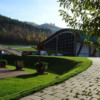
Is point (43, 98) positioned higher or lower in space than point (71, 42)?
lower

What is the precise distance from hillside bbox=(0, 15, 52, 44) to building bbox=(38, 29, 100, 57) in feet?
223

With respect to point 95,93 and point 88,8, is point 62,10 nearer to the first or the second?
point 88,8

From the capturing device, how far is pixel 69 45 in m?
47.3

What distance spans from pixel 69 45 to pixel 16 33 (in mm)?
90632

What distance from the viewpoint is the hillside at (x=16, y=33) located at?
112188 mm

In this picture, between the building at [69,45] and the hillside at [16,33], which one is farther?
the hillside at [16,33]

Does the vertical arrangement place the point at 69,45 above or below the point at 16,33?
below

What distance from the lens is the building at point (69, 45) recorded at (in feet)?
149

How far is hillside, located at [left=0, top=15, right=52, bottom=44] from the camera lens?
A: 112 metres

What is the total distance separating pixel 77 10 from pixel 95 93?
3.49 meters

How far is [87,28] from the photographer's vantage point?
3.90m

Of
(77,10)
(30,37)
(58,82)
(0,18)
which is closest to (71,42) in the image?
(58,82)

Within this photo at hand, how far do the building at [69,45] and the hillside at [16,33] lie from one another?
68.1m

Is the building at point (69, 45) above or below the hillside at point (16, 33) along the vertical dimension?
below
